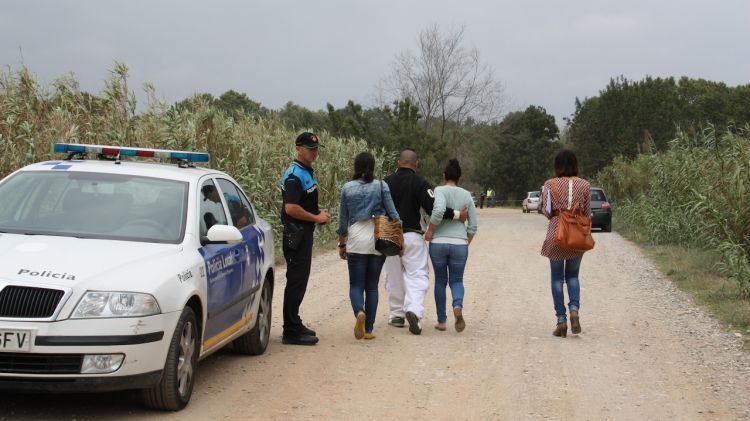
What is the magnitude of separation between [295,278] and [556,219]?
2.79 m

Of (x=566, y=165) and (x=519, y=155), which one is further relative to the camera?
(x=519, y=155)

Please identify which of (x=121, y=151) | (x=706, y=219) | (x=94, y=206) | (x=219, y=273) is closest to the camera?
(x=94, y=206)

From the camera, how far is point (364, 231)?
30.1 feet

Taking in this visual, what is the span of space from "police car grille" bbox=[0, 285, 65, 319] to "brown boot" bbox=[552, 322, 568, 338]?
18.5 ft

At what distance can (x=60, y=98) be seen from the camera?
14.3m

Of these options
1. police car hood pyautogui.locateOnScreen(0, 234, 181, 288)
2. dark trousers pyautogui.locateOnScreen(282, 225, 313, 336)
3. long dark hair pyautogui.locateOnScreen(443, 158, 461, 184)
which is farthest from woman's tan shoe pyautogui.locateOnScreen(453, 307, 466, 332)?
police car hood pyautogui.locateOnScreen(0, 234, 181, 288)

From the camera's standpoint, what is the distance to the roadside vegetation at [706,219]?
1211 centimetres

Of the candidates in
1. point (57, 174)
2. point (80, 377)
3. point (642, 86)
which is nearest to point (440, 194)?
point (57, 174)

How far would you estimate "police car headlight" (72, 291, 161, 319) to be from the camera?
5336 mm

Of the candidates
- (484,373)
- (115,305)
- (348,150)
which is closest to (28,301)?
(115,305)

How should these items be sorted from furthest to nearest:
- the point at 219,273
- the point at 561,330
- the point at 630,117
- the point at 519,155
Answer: the point at 519,155
the point at 630,117
the point at 561,330
the point at 219,273

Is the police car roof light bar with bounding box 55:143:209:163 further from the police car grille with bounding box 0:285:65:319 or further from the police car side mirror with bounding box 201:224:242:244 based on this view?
the police car grille with bounding box 0:285:65:319

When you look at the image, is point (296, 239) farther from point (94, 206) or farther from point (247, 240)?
point (94, 206)

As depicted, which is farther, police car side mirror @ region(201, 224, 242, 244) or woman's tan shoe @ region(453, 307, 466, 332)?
woman's tan shoe @ region(453, 307, 466, 332)
